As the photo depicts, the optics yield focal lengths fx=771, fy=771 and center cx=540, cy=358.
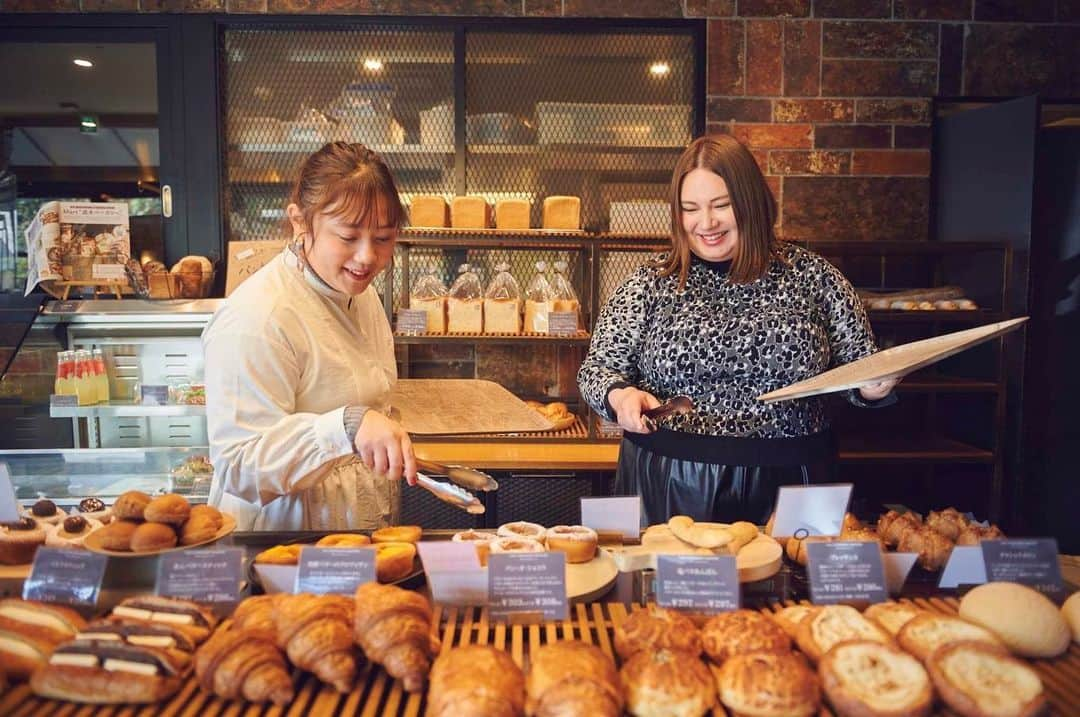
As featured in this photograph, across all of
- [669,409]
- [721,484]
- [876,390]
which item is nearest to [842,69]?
[876,390]

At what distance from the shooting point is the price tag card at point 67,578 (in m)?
1.04

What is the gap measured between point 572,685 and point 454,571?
1.00ft

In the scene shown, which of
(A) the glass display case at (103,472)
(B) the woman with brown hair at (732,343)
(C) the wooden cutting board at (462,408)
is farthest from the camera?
(C) the wooden cutting board at (462,408)

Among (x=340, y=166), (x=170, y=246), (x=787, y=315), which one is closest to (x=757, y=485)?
(x=787, y=315)

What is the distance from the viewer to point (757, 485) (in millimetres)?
1827

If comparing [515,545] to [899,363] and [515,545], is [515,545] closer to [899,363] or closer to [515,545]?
[515,545]

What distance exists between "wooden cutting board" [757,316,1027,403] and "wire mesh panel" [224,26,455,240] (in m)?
2.44

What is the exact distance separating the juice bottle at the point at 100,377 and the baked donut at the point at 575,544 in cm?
229

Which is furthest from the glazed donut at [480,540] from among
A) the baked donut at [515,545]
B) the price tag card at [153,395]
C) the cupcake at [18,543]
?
the price tag card at [153,395]

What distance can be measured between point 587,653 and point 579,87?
295 centimetres

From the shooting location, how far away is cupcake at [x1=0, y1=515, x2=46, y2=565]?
1.21 meters

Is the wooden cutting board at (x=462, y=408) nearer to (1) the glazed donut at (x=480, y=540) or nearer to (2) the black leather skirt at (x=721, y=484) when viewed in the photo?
(2) the black leather skirt at (x=721, y=484)

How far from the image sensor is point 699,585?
1037 millimetres

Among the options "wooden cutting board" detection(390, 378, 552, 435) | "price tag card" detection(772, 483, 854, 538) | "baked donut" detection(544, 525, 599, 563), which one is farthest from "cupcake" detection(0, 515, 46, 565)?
"wooden cutting board" detection(390, 378, 552, 435)
